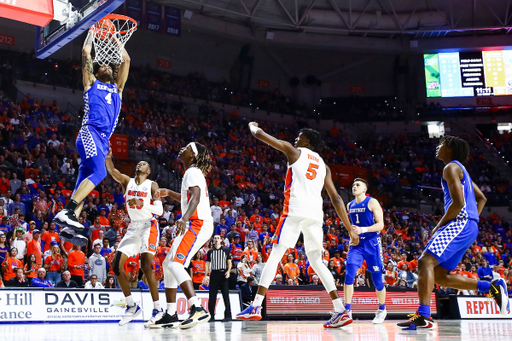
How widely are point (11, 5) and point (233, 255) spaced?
9617mm

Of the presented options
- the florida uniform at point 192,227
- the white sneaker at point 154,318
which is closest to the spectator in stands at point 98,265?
the white sneaker at point 154,318

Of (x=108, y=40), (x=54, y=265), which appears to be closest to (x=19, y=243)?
(x=54, y=265)

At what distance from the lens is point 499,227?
24672 mm

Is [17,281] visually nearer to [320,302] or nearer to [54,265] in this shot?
[54,265]

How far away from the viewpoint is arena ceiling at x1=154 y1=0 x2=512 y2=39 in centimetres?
2833

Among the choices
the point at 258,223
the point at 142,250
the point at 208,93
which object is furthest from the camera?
the point at 208,93

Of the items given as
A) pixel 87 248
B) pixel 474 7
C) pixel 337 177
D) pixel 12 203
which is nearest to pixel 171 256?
pixel 87 248

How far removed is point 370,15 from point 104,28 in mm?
24361

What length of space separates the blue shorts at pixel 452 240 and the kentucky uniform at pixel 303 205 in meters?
1.60

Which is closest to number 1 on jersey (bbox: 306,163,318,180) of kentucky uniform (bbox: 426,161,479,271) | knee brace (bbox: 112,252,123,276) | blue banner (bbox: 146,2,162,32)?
kentucky uniform (bbox: 426,161,479,271)

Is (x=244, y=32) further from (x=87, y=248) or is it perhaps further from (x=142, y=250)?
(x=142, y=250)

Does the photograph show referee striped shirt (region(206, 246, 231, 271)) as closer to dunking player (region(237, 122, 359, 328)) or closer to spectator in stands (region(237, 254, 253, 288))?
spectator in stands (region(237, 254, 253, 288))

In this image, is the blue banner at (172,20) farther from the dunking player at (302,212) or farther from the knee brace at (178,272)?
the knee brace at (178,272)

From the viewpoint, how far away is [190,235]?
7004mm
